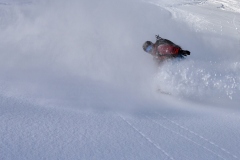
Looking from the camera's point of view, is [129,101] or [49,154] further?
[129,101]

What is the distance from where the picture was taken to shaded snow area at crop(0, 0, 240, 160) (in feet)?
16.2

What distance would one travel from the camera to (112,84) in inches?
315

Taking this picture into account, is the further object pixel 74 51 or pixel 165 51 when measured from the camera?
pixel 74 51

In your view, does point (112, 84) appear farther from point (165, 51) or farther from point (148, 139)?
point (148, 139)

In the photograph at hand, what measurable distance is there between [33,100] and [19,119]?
1081 mm

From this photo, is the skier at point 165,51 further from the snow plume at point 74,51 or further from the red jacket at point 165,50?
the snow plume at point 74,51

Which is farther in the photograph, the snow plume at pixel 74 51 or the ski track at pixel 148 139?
the snow plume at pixel 74 51

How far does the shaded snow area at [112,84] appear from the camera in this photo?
16.2 feet

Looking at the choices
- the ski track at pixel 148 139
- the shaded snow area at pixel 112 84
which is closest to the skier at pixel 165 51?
the shaded snow area at pixel 112 84

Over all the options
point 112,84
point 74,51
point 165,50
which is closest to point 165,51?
point 165,50

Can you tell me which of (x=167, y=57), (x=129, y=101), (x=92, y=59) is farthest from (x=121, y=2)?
(x=129, y=101)

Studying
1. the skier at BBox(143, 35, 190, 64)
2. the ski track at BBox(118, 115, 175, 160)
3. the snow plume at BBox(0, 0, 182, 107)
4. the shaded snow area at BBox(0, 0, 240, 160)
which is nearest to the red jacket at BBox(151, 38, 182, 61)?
the skier at BBox(143, 35, 190, 64)

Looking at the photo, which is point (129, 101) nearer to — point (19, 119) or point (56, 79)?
point (56, 79)

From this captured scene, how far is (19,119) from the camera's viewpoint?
17.7ft
